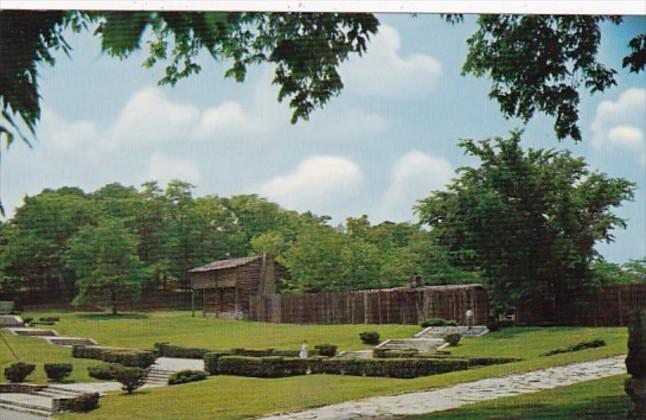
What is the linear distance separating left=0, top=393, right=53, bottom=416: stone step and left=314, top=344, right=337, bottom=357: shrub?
1523 mm

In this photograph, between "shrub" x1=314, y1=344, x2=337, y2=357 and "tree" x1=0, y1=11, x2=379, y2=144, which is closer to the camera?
"tree" x1=0, y1=11, x2=379, y2=144

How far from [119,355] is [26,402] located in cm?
55

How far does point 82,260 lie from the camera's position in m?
4.94

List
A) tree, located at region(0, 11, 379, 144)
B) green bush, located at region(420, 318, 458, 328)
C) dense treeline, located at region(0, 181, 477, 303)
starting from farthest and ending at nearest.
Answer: green bush, located at region(420, 318, 458, 328), dense treeline, located at region(0, 181, 477, 303), tree, located at region(0, 11, 379, 144)

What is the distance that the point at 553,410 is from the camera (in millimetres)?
5324

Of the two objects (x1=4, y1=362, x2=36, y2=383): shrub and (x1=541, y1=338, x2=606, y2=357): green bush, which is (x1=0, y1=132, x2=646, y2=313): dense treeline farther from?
(x1=4, y1=362, x2=36, y2=383): shrub

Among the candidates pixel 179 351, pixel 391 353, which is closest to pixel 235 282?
pixel 179 351

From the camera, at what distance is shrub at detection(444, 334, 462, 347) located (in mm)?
5469

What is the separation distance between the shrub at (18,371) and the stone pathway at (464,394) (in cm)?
129

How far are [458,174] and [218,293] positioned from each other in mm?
1605

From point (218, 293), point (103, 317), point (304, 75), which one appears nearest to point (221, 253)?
point (218, 293)

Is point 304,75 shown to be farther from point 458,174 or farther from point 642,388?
point 642,388

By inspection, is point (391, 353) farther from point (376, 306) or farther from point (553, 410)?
point (553, 410)

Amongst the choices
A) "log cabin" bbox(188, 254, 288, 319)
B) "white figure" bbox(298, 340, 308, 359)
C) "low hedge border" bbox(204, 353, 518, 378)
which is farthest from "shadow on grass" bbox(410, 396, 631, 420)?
"log cabin" bbox(188, 254, 288, 319)
